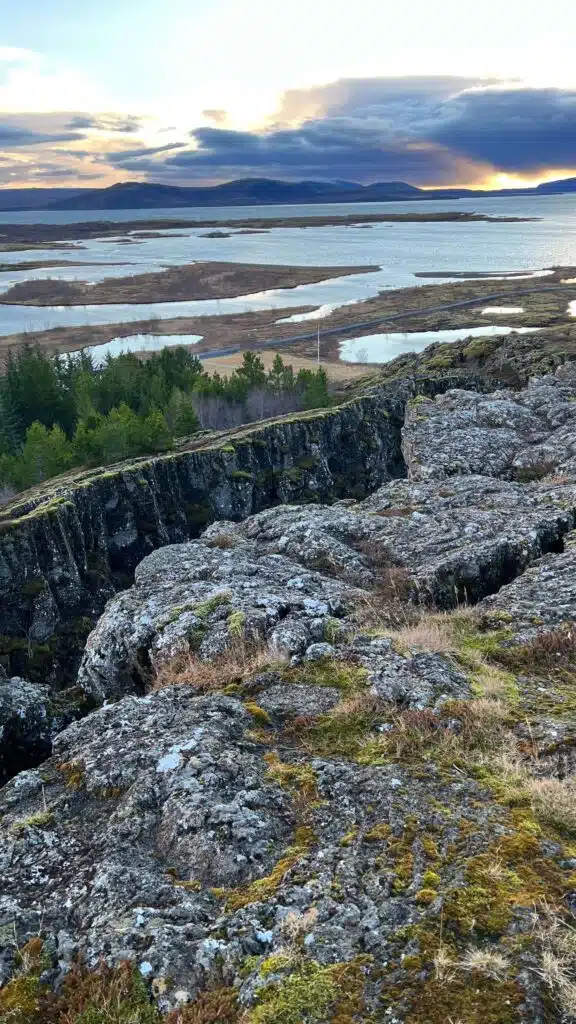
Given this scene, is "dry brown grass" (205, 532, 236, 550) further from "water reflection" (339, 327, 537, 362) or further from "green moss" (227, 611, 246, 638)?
"water reflection" (339, 327, 537, 362)

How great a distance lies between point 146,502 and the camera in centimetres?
4216

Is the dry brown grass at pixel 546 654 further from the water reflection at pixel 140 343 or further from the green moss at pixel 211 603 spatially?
the water reflection at pixel 140 343

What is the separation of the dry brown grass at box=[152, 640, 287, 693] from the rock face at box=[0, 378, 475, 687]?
2068 cm

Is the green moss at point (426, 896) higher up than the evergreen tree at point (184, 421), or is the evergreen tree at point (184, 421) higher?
the green moss at point (426, 896)

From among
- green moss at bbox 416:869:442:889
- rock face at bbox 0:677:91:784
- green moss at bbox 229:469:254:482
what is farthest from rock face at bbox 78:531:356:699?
green moss at bbox 229:469:254:482

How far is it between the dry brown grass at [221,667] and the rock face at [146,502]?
20681mm

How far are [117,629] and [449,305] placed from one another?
529 feet

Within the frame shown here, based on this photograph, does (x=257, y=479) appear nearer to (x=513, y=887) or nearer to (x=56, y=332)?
(x=513, y=887)

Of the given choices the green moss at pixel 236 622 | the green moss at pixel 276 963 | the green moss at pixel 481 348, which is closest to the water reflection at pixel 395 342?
the green moss at pixel 481 348

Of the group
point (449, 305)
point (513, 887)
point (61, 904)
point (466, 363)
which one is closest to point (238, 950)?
point (61, 904)

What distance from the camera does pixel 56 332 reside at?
148250 mm

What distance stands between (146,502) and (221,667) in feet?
100

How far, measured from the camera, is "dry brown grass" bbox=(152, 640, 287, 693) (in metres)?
12.3

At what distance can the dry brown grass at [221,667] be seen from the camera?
40.2ft
